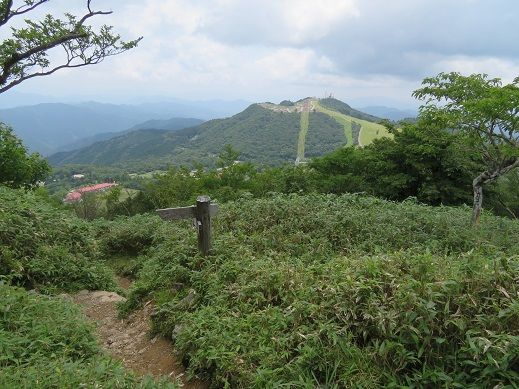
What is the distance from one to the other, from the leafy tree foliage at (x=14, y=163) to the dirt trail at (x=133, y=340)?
12426mm

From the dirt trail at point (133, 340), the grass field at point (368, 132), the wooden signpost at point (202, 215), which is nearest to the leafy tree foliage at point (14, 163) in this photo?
the dirt trail at point (133, 340)

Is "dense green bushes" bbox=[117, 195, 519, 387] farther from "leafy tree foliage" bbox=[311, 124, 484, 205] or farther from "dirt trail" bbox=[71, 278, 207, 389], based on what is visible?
"leafy tree foliage" bbox=[311, 124, 484, 205]

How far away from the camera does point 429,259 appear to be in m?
4.10

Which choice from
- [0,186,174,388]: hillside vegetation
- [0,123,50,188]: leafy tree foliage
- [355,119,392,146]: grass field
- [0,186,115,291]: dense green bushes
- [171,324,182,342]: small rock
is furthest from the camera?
[355,119,392,146]: grass field

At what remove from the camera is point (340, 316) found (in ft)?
12.6

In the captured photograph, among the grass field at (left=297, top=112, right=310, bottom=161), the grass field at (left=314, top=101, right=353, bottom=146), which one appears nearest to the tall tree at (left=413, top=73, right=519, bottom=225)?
the grass field at (left=314, top=101, right=353, bottom=146)

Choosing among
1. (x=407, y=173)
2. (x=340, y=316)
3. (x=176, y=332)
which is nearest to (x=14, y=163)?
(x=176, y=332)

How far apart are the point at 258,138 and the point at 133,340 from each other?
107m

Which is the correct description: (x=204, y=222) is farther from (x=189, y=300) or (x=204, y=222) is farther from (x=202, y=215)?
(x=189, y=300)

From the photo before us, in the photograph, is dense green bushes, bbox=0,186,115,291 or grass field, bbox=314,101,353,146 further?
grass field, bbox=314,101,353,146

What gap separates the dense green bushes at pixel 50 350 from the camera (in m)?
3.03

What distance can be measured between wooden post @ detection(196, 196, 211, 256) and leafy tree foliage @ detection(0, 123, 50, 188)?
14.1 m

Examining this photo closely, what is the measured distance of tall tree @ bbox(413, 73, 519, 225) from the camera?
7078 mm

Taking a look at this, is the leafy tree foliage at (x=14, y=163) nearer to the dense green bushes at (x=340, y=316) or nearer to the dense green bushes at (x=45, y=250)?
the dense green bushes at (x=45, y=250)
